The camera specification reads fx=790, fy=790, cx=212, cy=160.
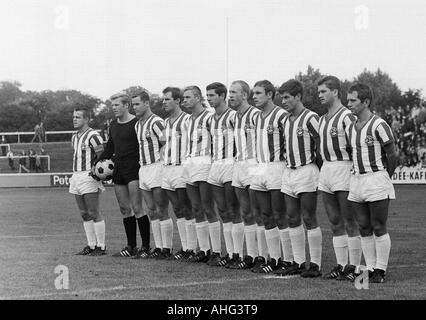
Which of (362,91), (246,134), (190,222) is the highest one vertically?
(362,91)

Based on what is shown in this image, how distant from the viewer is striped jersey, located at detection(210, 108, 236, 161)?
9.81 metres

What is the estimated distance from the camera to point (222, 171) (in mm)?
9789

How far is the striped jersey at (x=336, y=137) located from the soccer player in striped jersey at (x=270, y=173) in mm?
704

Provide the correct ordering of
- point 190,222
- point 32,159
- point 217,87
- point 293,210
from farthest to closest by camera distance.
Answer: point 32,159 < point 190,222 < point 217,87 < point 293,210

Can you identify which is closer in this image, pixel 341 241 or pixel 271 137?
pixel 341 241

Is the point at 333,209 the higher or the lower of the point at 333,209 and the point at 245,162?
the lower

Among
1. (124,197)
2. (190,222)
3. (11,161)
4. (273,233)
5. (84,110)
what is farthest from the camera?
(11,161)

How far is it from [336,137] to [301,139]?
0.46 metres

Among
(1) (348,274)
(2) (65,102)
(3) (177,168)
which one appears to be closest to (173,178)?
(3) (177,168)

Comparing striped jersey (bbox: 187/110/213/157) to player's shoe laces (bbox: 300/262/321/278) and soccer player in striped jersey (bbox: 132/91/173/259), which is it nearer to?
soccer player in striped jersey (bbox: 132/91/173/259)

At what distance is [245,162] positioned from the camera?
9.48m

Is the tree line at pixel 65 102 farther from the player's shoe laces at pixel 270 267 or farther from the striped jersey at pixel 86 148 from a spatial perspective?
the player's shoe laces at pixel 270 267

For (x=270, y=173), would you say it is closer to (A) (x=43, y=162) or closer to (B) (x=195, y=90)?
(B) (x=195, y=90)

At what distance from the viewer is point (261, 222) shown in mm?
9648
